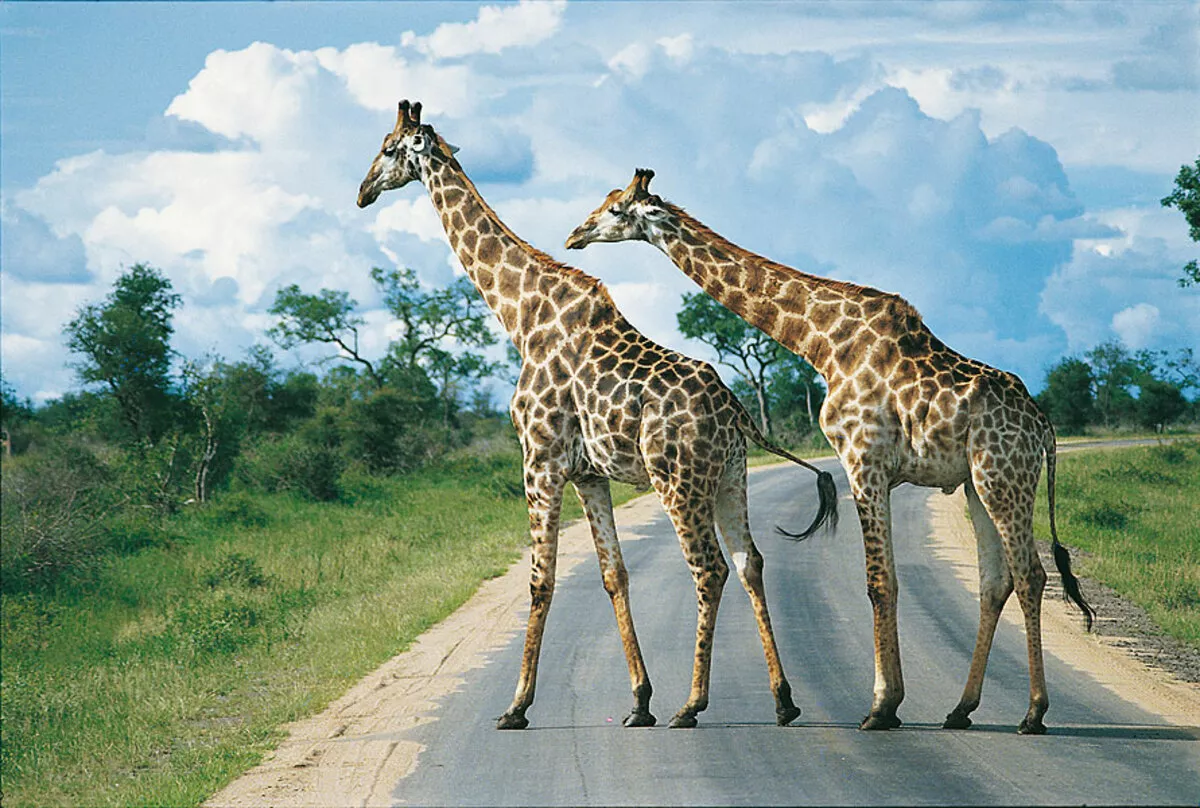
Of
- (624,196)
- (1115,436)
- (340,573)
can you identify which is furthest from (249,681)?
(1115,436)

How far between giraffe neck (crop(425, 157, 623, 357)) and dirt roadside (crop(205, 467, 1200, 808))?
9.64 feet

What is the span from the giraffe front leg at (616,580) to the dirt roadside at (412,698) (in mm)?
1532

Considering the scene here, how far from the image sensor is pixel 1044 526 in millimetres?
21000

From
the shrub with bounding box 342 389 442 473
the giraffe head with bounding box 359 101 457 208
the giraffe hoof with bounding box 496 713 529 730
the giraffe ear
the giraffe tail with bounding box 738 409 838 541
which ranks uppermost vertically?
the giraffe head with bounding box 359 101 457 208

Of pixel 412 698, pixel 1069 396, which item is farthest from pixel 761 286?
pixel 1069 396

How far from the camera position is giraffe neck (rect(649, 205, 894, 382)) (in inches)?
311

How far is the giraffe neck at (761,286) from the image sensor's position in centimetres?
789

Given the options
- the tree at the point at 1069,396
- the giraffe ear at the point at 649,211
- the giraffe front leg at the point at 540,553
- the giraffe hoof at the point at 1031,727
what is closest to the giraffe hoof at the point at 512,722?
the giraffe front leg at the point at 540,553

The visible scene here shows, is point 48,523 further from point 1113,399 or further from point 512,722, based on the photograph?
point 1113,399

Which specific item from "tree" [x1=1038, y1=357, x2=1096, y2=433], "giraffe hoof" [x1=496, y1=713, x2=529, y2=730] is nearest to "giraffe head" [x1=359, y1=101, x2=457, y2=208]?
"giraffe hoof" [x1=496, y1=713, x2=529, y2=730]

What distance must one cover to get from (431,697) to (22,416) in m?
41.5

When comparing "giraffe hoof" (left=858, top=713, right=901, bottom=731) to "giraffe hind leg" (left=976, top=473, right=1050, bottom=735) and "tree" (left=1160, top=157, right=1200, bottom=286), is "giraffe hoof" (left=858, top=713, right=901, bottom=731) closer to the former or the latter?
"giraffe hind leg" (left=976, top=473, right=1050, bottom=735)

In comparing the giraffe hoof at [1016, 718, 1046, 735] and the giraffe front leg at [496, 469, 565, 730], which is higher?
the giraffe front leg at [496, 469, 565, 730]

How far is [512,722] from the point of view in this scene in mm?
8141
